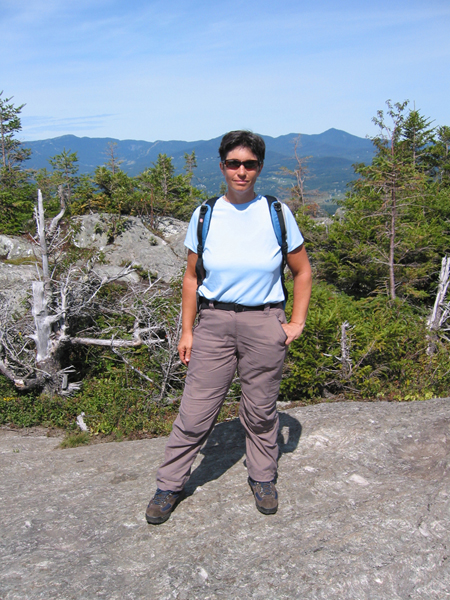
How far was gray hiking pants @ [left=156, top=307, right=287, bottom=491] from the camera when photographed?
3.04m

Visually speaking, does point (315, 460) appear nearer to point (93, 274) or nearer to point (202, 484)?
point (202, 484)

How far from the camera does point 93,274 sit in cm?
895

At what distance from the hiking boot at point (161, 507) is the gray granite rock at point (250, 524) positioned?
2.3 inches

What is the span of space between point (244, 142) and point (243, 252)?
27.9 inches

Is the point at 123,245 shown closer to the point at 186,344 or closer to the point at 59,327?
the point at 59,327

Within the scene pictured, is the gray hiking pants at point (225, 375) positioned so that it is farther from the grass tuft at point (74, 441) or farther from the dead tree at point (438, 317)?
the dead tree at point (438, 317)

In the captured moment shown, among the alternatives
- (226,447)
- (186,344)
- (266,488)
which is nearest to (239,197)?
(186,344)

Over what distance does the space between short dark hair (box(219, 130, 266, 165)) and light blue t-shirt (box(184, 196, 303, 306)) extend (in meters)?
0.32

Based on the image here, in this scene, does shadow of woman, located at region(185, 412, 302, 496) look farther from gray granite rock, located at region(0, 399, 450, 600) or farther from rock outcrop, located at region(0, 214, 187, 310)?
rock outcrop, located at region(0, 214, 187, 310)

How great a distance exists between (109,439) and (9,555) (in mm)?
3282

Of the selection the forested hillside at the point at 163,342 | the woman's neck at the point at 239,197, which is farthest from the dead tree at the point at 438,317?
the woman's neck at the point at 239,197

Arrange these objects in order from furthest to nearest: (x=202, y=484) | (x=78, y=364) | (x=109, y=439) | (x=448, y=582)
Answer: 1. (x=78, y=364)
2. (x=109, y=439)
3. (x=202, y=484)
4. (x=448, y=582)

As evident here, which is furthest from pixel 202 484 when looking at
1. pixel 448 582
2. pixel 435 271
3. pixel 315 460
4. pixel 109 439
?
pixel 435 271

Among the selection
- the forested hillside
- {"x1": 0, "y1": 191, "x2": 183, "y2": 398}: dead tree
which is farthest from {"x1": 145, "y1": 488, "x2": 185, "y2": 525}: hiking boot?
{"x1": 0, "y1": 191, "x2": 183, "y2": 398}: dead tree
